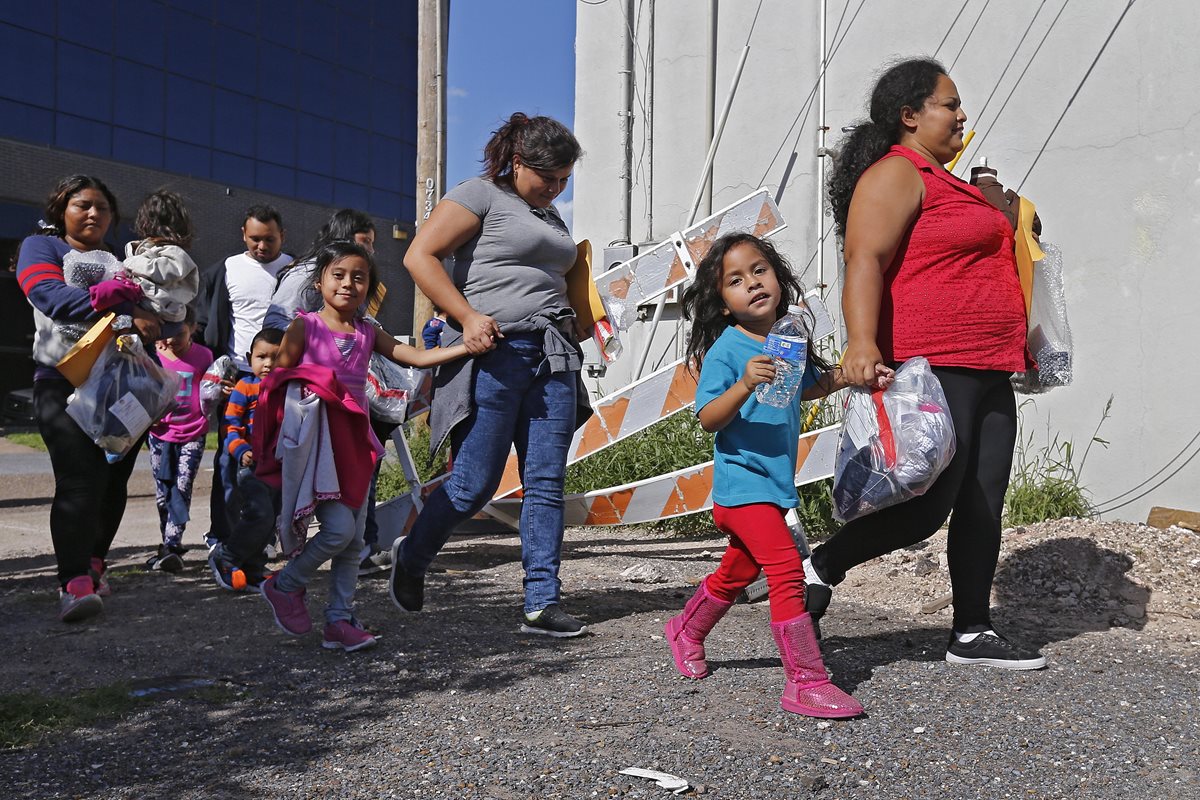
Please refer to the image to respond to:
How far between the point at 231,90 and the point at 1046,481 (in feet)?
103

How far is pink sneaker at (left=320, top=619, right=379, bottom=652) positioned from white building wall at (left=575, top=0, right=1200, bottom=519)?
4.66 metres

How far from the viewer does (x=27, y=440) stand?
18188 millimetres

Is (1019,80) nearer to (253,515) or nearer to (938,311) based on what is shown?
(938,311)

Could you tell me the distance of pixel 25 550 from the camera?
7.41m

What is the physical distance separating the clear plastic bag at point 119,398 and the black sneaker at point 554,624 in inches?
74.3

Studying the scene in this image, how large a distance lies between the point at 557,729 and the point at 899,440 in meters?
1.34

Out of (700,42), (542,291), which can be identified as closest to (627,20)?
(700,42)

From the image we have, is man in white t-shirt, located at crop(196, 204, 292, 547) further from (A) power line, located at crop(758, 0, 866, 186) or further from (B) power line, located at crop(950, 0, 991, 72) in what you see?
(B) power line, located at crop(950, 0, 991, 72)

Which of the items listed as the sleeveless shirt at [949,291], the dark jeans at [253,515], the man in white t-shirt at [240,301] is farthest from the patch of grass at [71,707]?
the sleeveless shirt at [949,291]

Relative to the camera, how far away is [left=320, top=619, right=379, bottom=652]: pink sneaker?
427 cm

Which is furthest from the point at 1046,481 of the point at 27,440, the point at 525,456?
the point at 27,440

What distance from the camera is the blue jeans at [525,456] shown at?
4504mm

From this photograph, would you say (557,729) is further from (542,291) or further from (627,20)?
(627,20)

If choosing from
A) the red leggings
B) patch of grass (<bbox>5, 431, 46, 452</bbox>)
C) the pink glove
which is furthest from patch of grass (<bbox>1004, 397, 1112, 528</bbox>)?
patch of grass (<bbox>5, 431, 46, 452</bbox>)
